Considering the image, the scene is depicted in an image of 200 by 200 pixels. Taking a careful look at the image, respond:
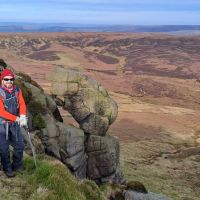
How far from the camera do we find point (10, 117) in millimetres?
19422

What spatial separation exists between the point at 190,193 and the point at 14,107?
41.1 metres

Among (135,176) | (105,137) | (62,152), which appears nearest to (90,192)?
(62,152)

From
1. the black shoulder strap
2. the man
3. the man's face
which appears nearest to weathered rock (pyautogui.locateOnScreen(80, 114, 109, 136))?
the man

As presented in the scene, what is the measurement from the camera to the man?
19.3m

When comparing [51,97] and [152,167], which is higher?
[51,97]

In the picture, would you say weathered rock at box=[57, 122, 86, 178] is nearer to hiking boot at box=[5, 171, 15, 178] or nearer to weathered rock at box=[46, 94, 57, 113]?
weathered rock at box=[46, 94, 57, 113]

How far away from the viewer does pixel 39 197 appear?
60.7 feet

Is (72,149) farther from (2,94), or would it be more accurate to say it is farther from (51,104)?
(2,94)

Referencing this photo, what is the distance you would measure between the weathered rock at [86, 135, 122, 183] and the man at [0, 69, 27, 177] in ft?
85.7

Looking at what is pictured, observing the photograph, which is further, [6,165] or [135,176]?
[135,176]

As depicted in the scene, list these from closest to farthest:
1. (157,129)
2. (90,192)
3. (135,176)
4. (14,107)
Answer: (14,107)
(90,192)
(135,176)
(157,129)

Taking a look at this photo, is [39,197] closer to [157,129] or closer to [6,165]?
[6,165]

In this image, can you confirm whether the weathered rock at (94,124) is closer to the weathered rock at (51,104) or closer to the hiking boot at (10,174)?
the weathered rock at (51,104)

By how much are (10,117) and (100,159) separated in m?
28.9
